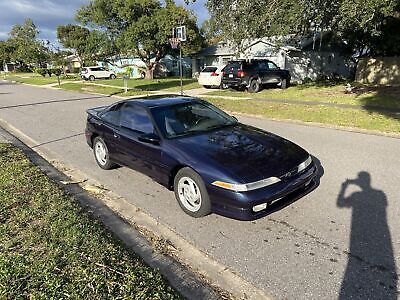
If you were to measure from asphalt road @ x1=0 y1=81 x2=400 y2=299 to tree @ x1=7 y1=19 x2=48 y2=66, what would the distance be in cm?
6426

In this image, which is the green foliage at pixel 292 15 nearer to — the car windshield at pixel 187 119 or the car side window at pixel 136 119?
the car windshield at pixel 187 119

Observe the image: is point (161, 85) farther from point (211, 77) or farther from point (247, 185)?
point (247, 185)

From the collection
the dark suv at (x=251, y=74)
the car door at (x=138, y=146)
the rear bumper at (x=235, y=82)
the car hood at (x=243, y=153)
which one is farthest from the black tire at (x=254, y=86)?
the car hood at (x=243, y=153)

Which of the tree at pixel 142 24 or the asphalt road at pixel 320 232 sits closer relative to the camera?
the asphalt road at pixel 320 232

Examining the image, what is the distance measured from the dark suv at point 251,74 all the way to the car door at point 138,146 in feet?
44.7

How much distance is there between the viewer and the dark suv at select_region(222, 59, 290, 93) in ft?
58.6

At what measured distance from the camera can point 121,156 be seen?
508cm

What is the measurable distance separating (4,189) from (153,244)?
8.90ft

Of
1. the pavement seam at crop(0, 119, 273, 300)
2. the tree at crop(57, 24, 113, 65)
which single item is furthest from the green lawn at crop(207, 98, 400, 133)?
the tree at crop(57, 24, 113, 65)

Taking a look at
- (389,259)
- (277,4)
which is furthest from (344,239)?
(277,4)

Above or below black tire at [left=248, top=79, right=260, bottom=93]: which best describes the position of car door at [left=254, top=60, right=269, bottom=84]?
above

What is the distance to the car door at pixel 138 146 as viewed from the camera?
4258mm

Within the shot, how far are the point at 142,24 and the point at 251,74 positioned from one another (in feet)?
53.0

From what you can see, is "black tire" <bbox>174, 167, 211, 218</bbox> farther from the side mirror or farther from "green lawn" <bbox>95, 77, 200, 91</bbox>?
"green lawn" <bbox>95, 77, 200, 91</bbox>
